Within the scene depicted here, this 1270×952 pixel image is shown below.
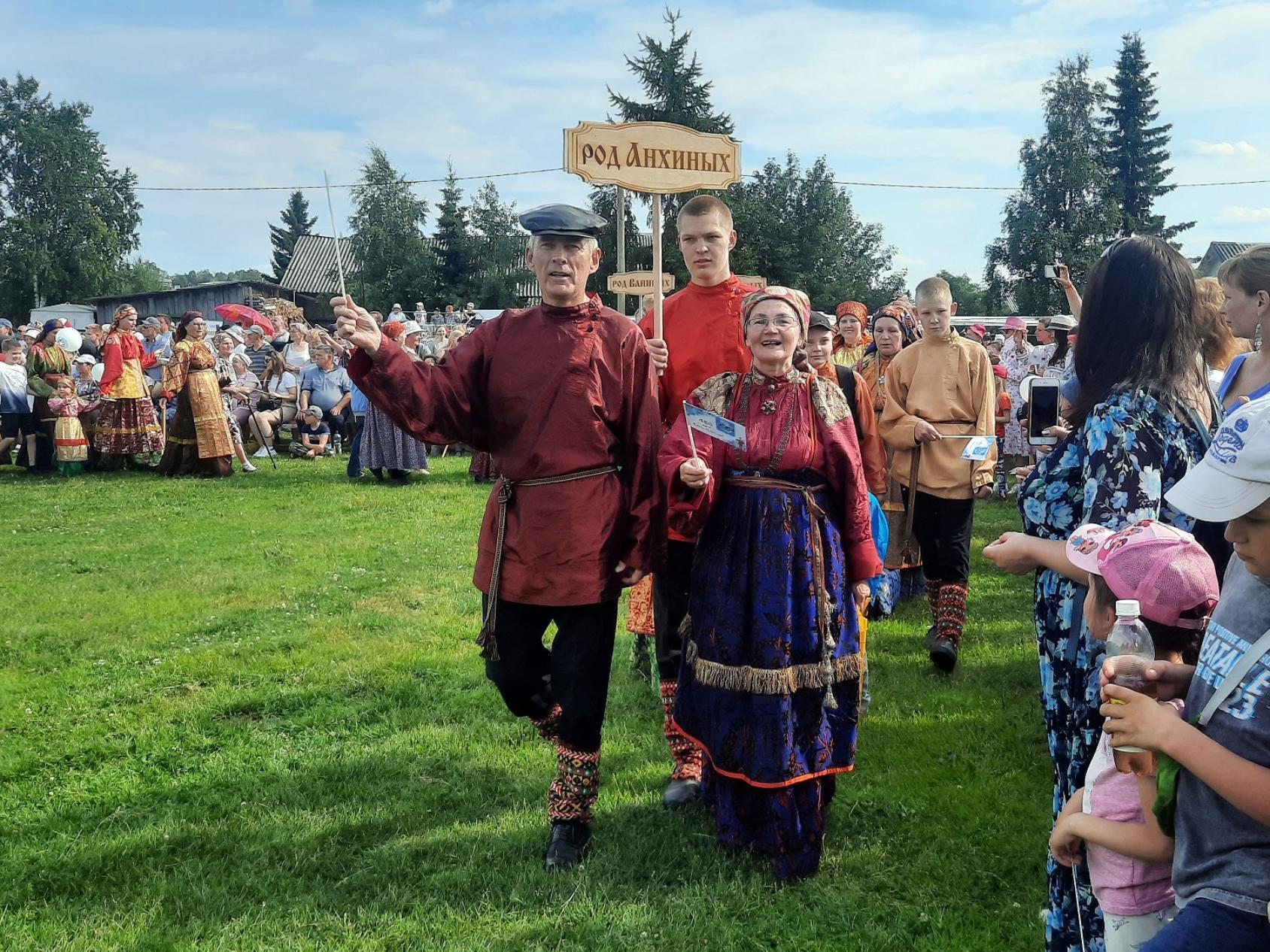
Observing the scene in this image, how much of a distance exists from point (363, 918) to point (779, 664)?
1654mm

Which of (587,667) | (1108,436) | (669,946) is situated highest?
(1108,436)

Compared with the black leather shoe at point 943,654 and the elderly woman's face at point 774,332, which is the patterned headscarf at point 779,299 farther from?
the black leather shoe at point 943,654

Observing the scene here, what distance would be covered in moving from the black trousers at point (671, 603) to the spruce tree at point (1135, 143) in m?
48.2

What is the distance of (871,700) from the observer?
5219mm

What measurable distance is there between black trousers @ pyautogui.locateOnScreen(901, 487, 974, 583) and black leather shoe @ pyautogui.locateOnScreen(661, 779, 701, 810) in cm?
250

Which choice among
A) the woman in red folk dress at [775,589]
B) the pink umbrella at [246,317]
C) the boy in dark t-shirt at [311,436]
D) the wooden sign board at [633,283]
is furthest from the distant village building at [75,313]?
the woman in red folk dress at [775,589]

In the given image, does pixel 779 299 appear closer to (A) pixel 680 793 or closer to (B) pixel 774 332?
(B) pixel 774 332

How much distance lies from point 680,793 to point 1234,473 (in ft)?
9.41

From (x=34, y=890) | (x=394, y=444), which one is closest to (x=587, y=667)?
(x=34, y=890)

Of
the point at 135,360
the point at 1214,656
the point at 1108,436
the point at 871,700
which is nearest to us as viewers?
the point at 1214,656

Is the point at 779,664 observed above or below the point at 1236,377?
below

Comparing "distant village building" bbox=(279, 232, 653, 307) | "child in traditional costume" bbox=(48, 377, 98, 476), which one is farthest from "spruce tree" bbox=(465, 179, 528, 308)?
"child in traditional costume" bbox=(48, 377, 98, 476)

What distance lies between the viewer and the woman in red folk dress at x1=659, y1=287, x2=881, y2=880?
346 centimetres

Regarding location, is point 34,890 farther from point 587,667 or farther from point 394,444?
point 394,444
